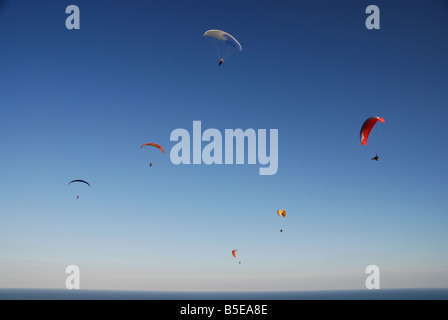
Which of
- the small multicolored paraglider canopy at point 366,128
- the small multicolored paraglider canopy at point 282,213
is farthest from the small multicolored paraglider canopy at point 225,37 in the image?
the small multicolored paraglider canopy at point 282,213

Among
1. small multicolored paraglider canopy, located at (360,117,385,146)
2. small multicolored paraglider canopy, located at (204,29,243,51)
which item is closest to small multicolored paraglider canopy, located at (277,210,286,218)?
small multicolored paraglider canopy, located at (360,117,385,146)

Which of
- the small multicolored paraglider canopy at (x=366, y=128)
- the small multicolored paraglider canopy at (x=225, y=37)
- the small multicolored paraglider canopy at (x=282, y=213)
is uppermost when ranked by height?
the small multicolored paraglider canopy at (x=225, y=37)

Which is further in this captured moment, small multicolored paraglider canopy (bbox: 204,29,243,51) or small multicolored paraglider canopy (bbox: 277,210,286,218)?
small multicolored paraglider canopy (bbox: 277,210,286,218)

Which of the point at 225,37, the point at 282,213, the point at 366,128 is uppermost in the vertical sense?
the point at 225,37

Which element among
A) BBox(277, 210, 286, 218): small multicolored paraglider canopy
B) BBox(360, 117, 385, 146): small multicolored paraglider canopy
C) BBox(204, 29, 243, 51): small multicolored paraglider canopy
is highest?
BBox(204, 29, 243, 51): small multicolored paraglider canopy

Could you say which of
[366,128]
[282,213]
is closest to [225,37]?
[366,128]

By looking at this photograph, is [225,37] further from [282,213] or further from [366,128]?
[282,213]

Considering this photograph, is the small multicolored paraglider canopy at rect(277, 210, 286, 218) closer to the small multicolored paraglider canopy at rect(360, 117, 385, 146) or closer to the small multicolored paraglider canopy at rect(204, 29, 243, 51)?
the small multicolored paraglider canopy at rect(360, 117, 385, 146)

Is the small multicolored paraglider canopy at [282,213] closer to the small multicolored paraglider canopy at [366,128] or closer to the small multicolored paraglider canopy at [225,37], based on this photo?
the small multicolored paraglider canopy at [366,128]
